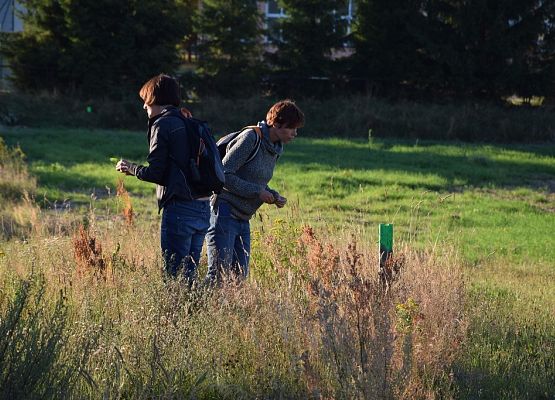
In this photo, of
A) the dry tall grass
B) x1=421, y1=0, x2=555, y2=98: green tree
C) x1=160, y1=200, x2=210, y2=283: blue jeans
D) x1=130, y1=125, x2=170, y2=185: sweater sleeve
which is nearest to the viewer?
the dry tall grass

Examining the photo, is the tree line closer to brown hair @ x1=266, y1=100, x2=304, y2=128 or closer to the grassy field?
the grassy field

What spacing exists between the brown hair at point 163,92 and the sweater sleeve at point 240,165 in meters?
→ 0.58

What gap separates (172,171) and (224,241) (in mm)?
752

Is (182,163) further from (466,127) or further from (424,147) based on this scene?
(466,127)

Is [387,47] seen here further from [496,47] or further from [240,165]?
[240,165]

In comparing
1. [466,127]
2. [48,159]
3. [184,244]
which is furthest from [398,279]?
[466,127]

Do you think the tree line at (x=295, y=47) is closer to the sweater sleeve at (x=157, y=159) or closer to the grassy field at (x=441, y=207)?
the grassy field at (x=441, y=207)

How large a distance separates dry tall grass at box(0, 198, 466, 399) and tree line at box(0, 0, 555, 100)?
2277 centimetres

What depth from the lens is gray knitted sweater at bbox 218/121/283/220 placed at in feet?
21.4

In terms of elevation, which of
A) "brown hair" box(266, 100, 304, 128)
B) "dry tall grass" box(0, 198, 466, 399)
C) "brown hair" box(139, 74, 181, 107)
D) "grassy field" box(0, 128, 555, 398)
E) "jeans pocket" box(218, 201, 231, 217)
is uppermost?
"brown hair" box(139, 74, 181, 107)

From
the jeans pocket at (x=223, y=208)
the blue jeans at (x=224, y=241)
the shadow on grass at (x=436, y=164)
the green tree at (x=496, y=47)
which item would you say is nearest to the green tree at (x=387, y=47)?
the green tree at (x=496, y=47)

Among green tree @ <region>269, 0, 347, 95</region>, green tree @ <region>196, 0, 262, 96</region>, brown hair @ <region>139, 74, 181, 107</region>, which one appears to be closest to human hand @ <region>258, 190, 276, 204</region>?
brown hair @ <region>139, 74, 181, 107</region>

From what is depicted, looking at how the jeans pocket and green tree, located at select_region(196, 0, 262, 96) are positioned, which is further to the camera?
green tree, located at select_region(196, 0, 262, 96)

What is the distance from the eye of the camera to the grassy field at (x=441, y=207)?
644 centimetres
